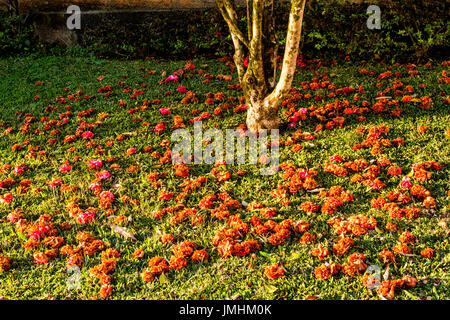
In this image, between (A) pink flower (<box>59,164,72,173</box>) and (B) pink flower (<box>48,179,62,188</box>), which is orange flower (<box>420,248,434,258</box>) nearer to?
(B) pink flower (<box>48,179,62,188</box>)

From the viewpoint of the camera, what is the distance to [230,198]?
4.00m

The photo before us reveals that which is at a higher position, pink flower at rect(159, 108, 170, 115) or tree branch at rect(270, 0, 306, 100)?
tree branch at rect(270, 0, 306, 100)

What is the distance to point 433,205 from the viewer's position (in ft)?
12.0

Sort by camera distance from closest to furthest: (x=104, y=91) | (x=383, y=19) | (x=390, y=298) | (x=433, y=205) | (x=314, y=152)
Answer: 1. (x=390, y=298)
2. (x=433, y=205)
3. (x=314, y=152)
4. (x=104, y=91)
5. (x=383, y=19)

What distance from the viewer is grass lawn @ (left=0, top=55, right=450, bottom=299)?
10.3ft

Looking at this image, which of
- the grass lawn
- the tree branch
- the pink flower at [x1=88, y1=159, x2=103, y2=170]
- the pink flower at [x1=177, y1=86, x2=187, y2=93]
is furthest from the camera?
the pink flower at [x1=177, y1=86, x2=187, y2=93]

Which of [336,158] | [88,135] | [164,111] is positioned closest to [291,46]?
[336,158]

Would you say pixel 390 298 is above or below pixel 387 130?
below

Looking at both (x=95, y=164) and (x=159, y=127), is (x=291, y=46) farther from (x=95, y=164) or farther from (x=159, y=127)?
(x=95, y=164)

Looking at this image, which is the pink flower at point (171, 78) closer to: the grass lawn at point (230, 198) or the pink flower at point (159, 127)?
the grass lawn at point (230, 198)

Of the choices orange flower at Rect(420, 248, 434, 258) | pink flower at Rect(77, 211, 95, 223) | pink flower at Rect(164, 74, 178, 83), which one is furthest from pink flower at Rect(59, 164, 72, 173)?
orange flower at Rect(420, 248, 434, 258)

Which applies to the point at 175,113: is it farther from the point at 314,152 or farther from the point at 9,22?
the point at 9,22
